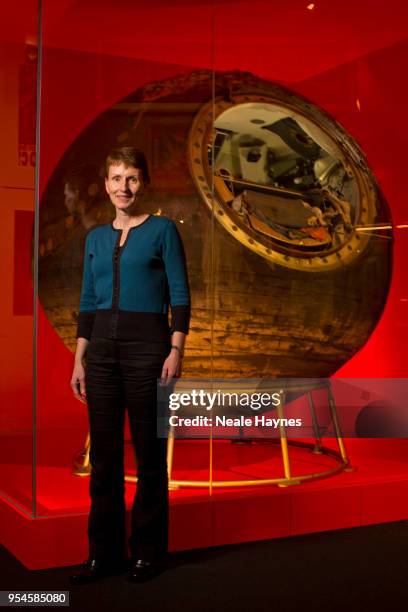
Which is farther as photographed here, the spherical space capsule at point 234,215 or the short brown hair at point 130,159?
the spherical space capsule at point 234,215

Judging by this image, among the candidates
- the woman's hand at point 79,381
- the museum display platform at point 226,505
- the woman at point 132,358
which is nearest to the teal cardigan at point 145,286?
the woman at point 132,358

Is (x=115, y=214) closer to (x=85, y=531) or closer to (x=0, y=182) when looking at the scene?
(x=0, y=182)

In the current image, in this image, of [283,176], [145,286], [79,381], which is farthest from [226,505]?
[283,176]

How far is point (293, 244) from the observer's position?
2.72 meters

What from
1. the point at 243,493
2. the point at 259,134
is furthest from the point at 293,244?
the point at 243,493

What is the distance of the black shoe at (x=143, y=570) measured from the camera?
2.25m

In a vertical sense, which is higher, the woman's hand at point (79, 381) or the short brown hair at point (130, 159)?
the short brown hair at point (130, 159)

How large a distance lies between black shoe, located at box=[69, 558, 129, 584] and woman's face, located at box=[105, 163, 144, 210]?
3.37 ft

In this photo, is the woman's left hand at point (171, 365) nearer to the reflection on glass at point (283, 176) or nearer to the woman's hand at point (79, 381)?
the woman's hand at point (79, 381)

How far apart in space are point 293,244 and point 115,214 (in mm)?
647

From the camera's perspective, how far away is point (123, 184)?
2.32 m

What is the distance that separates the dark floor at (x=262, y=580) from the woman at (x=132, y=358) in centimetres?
9

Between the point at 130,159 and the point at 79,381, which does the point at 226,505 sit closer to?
the point at 79,381

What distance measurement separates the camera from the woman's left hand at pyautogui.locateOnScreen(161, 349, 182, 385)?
2213mm
